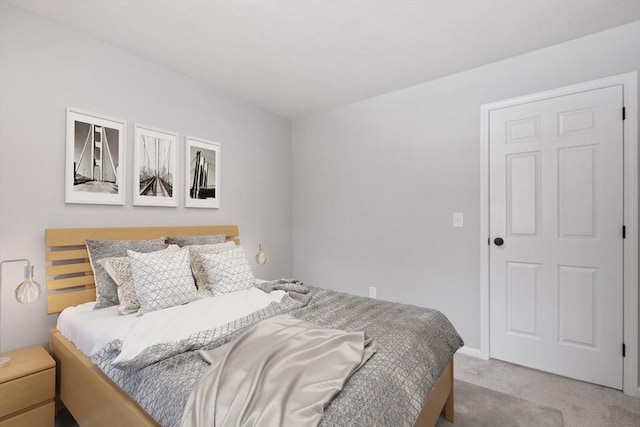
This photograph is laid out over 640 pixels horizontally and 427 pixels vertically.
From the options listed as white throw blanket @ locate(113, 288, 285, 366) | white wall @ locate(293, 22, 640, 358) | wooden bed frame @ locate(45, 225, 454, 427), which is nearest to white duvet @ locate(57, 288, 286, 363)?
white throw blanket @ locate(113, 288, 285, 366)

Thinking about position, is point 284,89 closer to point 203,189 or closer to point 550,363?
point 203,189

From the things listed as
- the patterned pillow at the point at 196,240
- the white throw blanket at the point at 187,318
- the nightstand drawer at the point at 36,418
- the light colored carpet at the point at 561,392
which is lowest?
the light colored carpet at the point at 561,392

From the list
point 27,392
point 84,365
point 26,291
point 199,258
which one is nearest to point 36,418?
point 27,392

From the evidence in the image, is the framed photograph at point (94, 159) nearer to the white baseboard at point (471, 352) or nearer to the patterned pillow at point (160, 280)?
the patterned pillow at point (160, 280)

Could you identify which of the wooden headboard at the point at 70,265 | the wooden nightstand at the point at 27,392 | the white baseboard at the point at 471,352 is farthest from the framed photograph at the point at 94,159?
the white baseboard at the point at 471,352

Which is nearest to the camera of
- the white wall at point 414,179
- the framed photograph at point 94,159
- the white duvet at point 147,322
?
the white duvet at point 147,322

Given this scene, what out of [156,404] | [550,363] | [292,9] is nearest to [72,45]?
[292,9]

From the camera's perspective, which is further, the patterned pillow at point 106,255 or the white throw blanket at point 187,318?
the patterned pillow at point 106,255

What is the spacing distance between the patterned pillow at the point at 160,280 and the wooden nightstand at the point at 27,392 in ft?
1.87

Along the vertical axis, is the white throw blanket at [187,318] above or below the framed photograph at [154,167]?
below

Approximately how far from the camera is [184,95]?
9.43 ft

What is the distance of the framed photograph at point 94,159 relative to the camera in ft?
7.13

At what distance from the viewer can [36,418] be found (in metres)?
1.65

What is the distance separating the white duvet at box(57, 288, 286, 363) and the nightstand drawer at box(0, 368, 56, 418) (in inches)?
8.6
